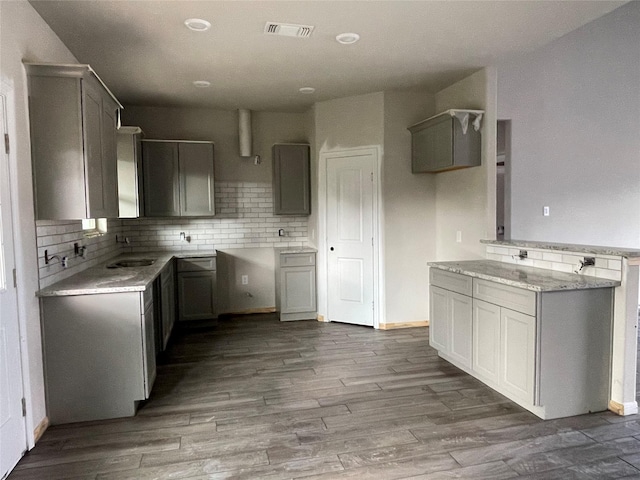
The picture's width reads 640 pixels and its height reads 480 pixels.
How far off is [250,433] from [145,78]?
3484 millimetres

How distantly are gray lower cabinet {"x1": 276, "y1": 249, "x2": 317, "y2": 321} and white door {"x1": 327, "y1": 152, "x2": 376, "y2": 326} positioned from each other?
243 mm

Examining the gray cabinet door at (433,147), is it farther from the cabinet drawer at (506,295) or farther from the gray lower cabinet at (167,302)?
the gray lower cabinet at (167,302)

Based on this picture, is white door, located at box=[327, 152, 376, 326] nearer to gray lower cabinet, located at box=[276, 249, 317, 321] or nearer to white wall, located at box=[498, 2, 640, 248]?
gray lower cabinet, located at box=[276, 249, 317, 321]

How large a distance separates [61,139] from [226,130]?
3057 millimetres

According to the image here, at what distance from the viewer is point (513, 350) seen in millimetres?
2857

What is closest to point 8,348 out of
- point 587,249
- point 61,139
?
point 61,139

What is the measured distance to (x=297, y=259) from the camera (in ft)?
17.1

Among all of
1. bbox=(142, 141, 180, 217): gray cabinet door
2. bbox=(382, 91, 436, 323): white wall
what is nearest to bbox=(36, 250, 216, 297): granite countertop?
bbox=(142, 141, 180, 217): gray cabinet door

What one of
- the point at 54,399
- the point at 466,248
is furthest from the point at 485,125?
the point at 54,399

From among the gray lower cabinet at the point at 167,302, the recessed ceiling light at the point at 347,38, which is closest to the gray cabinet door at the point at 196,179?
the gray lower cabinet at the point at 167,302

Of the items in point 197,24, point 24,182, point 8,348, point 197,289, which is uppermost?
point 197,24

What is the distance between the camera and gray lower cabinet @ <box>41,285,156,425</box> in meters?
2.69

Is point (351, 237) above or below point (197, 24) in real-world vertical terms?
below

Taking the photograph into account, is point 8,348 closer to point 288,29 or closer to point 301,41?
point 288,29
